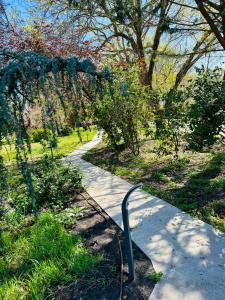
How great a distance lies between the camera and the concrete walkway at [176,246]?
2498 millimetres

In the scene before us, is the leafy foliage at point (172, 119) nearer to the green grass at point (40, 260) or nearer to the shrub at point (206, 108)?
the shrub at point (206, 108)

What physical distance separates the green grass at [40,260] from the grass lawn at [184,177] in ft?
6.01

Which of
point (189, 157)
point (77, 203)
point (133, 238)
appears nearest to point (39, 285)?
point (133, 238)

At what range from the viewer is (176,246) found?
3.25 meters

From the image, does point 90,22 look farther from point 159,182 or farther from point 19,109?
point 19,109

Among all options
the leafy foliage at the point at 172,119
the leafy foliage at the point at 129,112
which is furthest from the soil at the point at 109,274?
the leafy foliage at the point at 129,112

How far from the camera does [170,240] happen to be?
340 cm

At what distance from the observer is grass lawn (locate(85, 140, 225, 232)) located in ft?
14.0

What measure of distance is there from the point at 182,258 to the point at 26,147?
207 centimetres

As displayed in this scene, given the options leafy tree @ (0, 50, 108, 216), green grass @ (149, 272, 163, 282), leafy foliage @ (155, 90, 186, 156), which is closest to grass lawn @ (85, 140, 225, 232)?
leafy foliage @ (155, 90, 186, 156)

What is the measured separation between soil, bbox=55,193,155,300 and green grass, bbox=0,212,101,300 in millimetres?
108

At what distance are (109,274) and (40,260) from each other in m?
0.85

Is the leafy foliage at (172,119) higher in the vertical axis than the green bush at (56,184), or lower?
higher

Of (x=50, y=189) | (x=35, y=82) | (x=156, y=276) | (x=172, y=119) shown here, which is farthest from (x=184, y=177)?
(x=35, y=82)
